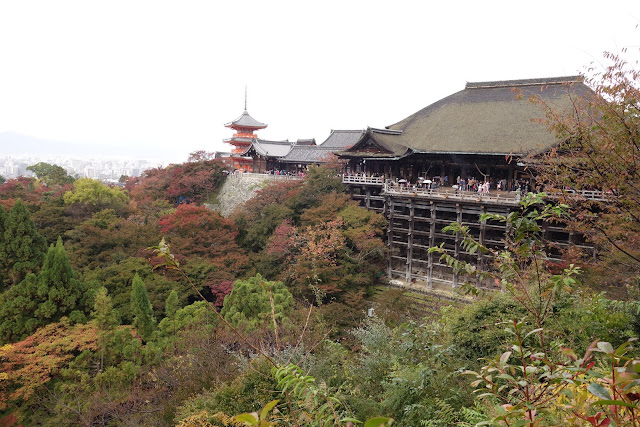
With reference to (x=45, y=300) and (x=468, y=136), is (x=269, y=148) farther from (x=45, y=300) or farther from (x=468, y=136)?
(x=45, y=300)

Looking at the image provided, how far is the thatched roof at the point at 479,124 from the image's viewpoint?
1720 centimetres

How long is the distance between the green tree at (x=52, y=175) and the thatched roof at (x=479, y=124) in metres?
25.3

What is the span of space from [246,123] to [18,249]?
25130mm

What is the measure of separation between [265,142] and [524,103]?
770 inches

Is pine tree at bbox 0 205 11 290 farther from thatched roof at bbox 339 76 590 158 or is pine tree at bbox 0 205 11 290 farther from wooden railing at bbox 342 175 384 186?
thatched roof at bbox 339 76 590 158

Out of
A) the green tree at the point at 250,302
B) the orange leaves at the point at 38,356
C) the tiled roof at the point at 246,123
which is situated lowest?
the orange leaves at the point at 38,356

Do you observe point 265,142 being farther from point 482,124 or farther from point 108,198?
point 482,124

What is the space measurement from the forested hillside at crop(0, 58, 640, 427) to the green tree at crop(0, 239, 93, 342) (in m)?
0.06

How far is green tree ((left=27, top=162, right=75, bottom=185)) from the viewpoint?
3203cm

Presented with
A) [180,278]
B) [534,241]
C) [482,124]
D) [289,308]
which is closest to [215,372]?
[289,308]

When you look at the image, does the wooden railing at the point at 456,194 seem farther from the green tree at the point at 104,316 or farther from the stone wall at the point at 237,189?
the green tree at the point at 104,316

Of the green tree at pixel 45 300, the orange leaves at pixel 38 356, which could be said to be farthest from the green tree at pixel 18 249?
the orange leaves at pixel 38 356

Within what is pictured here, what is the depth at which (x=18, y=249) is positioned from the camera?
596 inches

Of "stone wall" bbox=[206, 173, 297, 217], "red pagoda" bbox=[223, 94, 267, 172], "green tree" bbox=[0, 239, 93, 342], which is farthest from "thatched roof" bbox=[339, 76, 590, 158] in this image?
"red pagoda" bbox=[223, 94, 267, 172]
